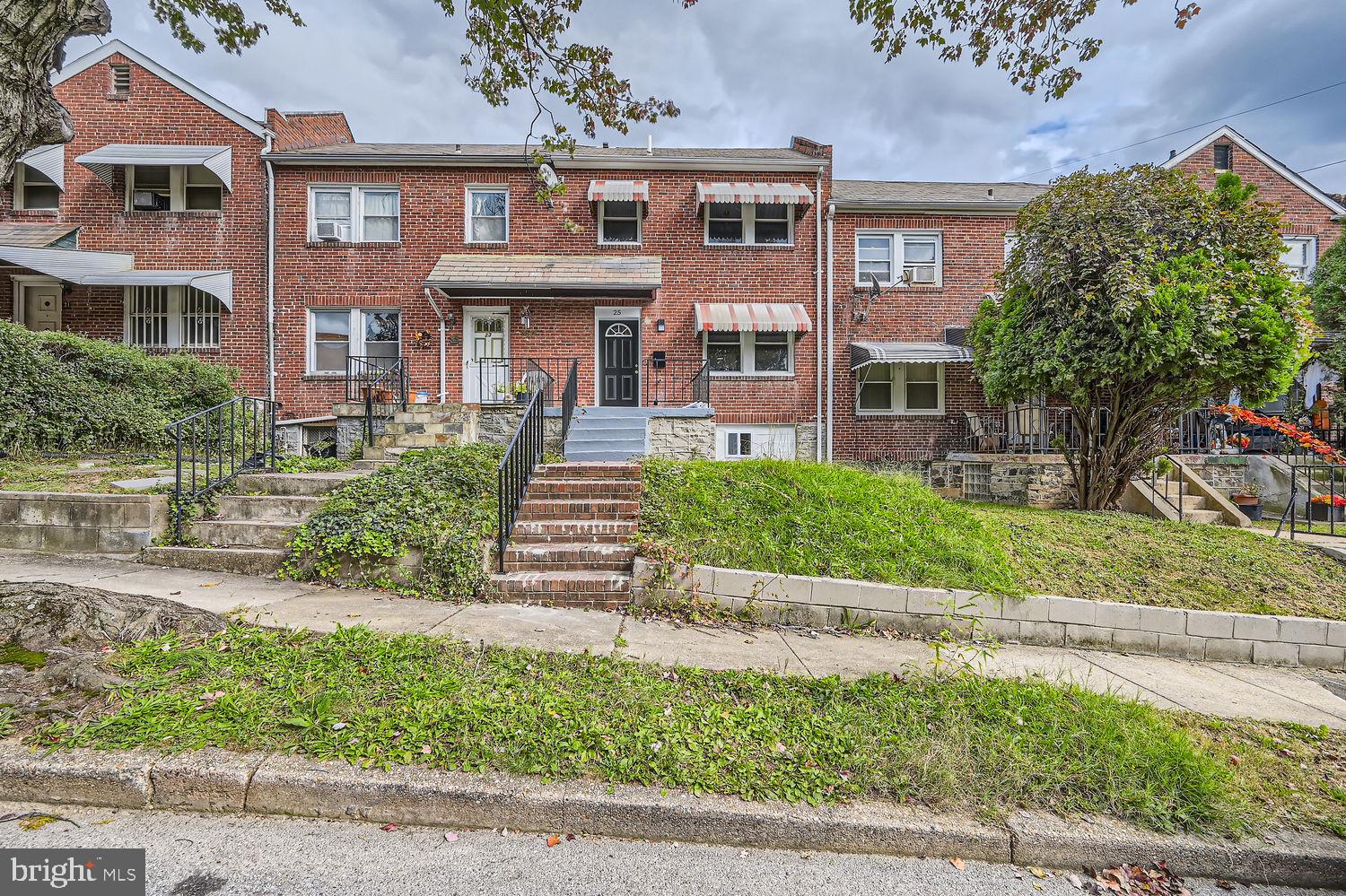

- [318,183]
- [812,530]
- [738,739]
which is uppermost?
[318,183]

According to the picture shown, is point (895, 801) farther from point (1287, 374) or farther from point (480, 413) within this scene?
point (480, 413)

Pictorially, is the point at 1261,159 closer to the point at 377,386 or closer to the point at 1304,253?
the point at 1304,253

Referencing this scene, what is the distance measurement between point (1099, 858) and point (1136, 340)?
6.69 metres

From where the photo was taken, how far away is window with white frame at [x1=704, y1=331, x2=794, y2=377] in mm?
13062

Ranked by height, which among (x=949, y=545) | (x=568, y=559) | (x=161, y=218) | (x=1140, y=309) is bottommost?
(x=568, y=559)

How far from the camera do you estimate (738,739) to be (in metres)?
2.74

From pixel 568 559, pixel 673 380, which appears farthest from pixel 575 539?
pixel 673 380

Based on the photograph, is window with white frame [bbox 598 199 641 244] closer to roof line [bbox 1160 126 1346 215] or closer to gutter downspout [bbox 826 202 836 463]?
gutter downspout [bbox 826 202 836 463]

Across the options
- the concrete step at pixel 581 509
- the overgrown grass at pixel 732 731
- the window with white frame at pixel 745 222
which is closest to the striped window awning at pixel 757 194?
the window with white frame at pixel 745 222

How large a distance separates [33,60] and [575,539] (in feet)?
15.6

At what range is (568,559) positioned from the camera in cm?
533

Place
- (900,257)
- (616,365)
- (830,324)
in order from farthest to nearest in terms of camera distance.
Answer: (900,257) < (830,324) < (616,365)

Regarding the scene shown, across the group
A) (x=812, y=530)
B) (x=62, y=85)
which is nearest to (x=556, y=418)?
(x=812, y=530)

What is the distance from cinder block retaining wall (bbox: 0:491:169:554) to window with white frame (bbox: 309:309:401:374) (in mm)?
7457
